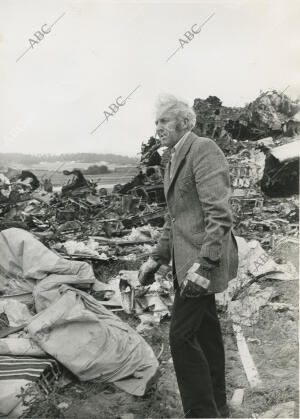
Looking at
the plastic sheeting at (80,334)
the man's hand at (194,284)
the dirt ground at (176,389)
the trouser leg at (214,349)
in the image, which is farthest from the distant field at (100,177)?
the man's hand at (194,284)

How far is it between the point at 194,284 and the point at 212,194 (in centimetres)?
44

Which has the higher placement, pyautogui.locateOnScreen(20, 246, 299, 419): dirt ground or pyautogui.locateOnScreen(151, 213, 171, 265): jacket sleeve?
pyautogui.locateOnScreen(151, 213, 171, 265): jacket sleeve

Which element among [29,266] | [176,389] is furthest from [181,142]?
[29,266]

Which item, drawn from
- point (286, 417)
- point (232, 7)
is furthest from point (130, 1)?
point (286, 417)

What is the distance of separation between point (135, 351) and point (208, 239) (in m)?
1.26

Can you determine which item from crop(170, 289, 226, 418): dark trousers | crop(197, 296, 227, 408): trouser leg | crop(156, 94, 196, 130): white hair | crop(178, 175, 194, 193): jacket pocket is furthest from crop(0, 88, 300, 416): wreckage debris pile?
crop(156, 94, 196, 130): white hair

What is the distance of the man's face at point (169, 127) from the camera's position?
7.30ft

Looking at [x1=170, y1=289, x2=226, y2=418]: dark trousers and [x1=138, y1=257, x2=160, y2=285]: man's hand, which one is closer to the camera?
[x1=170, y1=289, x2=226, y2=418]: dark trousers

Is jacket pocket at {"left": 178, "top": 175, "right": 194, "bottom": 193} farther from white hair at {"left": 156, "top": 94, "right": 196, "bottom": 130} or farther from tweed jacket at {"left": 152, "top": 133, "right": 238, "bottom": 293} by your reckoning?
white hair at {"left": 156, "top": 94, "right": 196, "bottom": 130}

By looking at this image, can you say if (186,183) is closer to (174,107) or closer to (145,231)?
(174,107)

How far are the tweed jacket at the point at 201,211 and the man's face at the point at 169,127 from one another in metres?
0.07

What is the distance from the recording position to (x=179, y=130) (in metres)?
2.25

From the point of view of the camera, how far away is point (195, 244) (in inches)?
84.3

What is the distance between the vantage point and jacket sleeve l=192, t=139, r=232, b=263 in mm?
2008
